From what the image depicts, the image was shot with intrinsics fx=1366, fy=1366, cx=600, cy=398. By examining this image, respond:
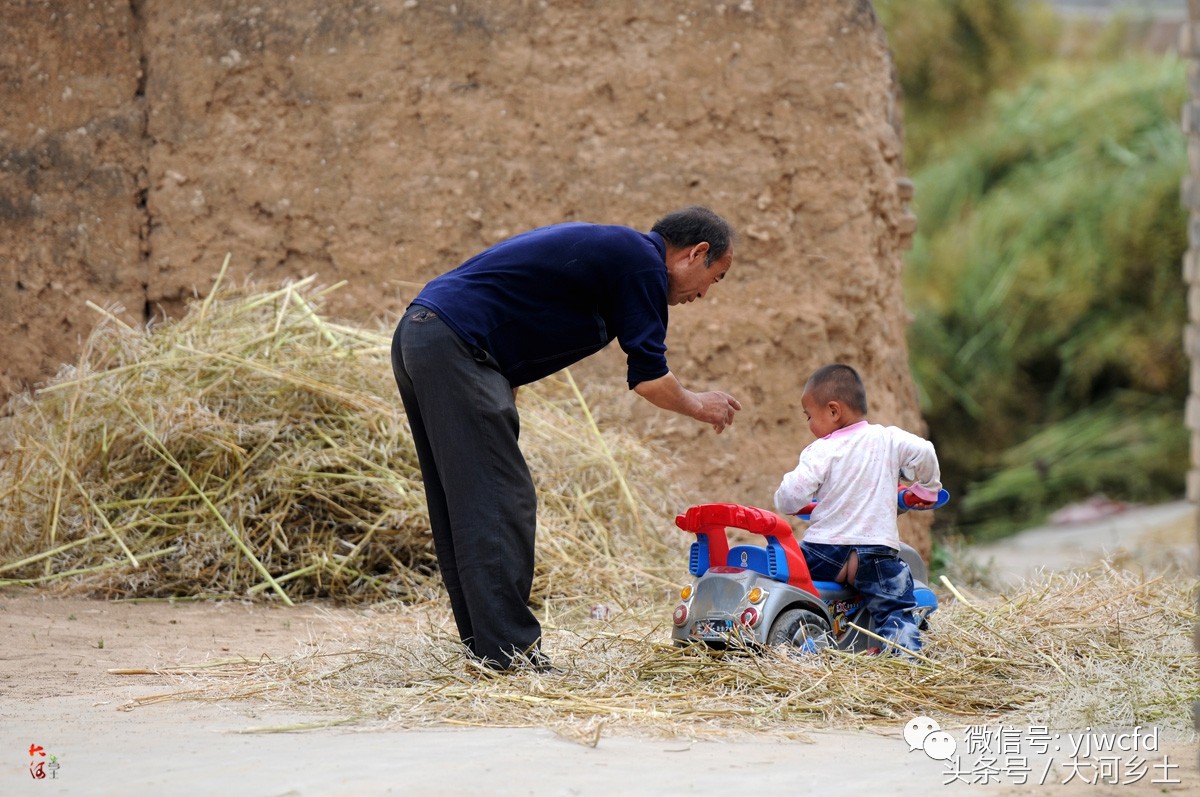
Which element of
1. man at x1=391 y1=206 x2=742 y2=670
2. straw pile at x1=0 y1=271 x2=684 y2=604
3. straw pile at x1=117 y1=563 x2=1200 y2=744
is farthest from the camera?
straw pile at x1=0 y1=271 x2=684 y2=604

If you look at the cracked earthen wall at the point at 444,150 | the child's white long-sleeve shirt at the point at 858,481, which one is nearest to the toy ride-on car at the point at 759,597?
the child's white long-sleeve shirt at the point at 858,481

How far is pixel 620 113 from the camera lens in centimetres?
664

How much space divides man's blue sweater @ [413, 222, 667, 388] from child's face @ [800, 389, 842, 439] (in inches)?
21.3

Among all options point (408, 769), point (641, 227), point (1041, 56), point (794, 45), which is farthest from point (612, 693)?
point (1041, 56)

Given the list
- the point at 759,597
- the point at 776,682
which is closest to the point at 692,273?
the point at 759,597

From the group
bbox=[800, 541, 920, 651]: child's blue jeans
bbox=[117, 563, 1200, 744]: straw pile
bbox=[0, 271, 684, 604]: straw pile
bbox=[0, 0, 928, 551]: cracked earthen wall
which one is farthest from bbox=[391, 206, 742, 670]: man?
bbox=[0, 0, 928, 551]: cracked earthen wall

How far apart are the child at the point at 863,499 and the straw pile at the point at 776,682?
0.18 meters

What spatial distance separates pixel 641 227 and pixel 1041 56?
1203 cm

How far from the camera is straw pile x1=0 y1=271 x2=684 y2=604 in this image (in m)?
5.40

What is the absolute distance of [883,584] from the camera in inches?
150

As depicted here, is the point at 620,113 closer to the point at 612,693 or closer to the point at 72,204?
the point at 72,204

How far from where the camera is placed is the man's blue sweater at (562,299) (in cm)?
362

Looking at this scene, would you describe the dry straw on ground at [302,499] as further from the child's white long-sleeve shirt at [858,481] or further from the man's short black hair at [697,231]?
the man's short black hair at [697,231]

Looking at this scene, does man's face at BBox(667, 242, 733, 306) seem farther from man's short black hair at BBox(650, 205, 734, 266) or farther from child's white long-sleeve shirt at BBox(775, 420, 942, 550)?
child's white long-sleeve shirt at BBox(775, 420, 942, 550)
